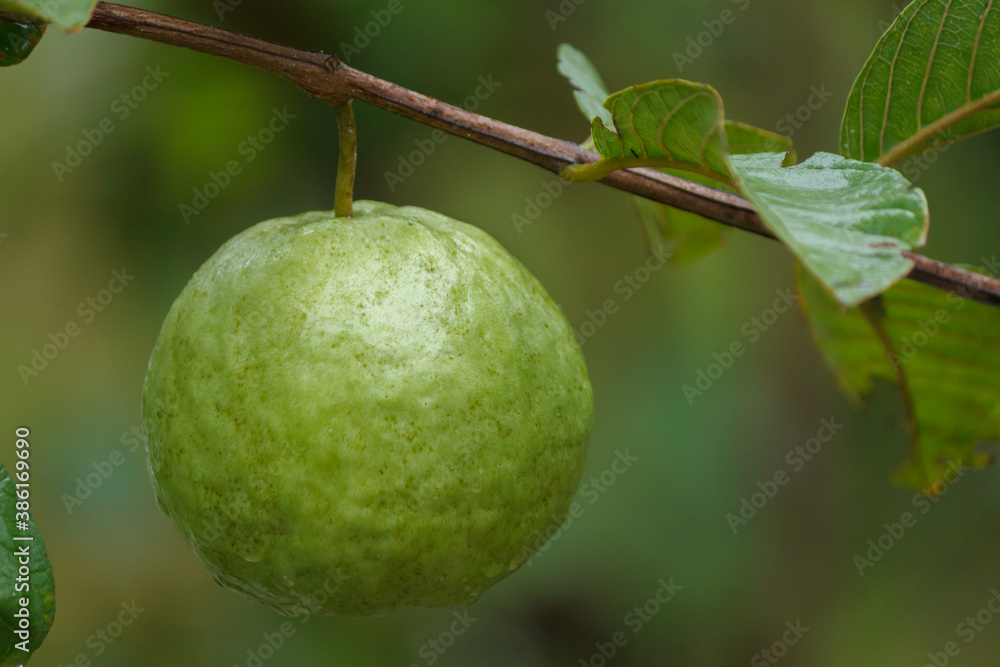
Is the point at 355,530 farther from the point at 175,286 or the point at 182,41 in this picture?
the point at 175,286

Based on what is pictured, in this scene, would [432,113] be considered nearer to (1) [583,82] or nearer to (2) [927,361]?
(1) [583,82]

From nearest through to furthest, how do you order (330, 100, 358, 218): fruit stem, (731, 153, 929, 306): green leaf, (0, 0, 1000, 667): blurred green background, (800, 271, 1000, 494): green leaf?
(731, 153, 929, 306): green leaf → (330, 100, 358, 218): fruit stem → (800, 271, 1000, 494): green leaf → (0, 0, 1000, 667): blurred green background

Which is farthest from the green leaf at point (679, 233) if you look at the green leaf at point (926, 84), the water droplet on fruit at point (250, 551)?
the water droplet on fruit at point (250, 551)

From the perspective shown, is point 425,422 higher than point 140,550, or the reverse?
point 425,422

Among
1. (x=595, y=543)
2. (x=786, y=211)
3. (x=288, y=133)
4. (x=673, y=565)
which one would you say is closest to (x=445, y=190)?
(x=288, y=133)

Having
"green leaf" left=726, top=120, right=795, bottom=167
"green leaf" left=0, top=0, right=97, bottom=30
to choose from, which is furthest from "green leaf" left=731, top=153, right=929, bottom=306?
"green leaf" left=0, top=0, right=97, bottom=30

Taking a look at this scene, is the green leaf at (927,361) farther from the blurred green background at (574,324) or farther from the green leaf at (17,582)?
the green leaf at (17,582)

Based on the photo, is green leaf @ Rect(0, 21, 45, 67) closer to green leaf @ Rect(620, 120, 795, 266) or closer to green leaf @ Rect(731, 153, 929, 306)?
green leaf @ Rect(731, 153, 929, 306)
